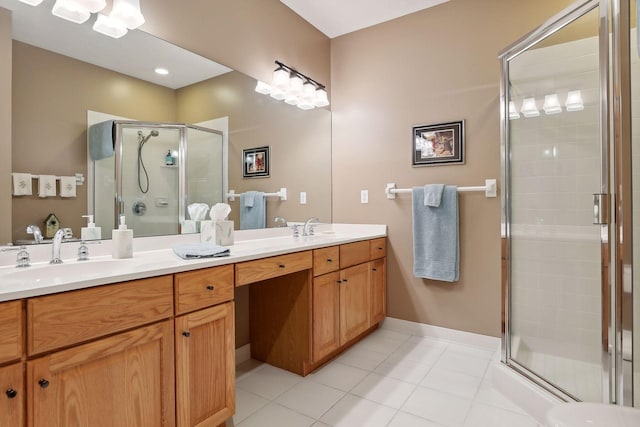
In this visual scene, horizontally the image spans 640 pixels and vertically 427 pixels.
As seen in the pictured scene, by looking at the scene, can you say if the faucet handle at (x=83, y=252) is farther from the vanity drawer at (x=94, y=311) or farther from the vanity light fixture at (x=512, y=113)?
the vanity light fixture at (x=512, y=113)

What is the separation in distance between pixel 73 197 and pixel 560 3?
2.98 m

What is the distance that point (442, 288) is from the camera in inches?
105

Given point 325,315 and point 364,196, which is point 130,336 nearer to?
point 325,315

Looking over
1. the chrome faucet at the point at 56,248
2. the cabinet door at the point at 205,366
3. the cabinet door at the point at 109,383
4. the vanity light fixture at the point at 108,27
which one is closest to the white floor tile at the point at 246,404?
the cabinet door at the point at 205,366

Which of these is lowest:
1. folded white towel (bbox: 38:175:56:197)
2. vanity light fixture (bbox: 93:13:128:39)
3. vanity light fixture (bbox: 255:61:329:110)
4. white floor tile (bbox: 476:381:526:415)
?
white floor tile (bbox: 476:381:526:415)

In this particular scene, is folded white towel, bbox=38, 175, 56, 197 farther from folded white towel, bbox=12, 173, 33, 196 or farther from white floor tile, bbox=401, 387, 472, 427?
white floor tile, bbox=401, 387, 472, 427

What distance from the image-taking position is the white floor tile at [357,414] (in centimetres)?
164

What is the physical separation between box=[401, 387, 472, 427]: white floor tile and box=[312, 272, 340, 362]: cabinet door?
1.84ft

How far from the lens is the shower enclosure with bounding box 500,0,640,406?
1.41 meters

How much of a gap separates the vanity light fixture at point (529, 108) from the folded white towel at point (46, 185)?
248cm

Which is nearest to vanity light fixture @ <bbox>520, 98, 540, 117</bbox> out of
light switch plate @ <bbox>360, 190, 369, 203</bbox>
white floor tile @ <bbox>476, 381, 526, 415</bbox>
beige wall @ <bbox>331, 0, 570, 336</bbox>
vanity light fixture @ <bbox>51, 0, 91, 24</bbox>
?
beige wall @ <bbox>331, 0, 570, 336</bbox>

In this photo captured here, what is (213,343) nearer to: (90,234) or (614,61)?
(90,234)

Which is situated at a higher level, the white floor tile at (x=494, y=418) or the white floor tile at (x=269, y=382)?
the white floor tile at (x=269, y=382)

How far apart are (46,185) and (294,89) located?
5.83 feet
